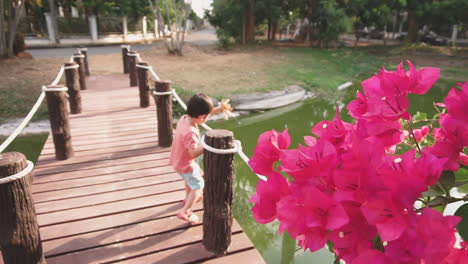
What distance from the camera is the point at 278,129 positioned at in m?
7.87

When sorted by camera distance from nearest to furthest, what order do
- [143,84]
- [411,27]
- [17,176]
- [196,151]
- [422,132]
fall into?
[422,132] → [17,176] → [196,151] → [143,84] → [411,27]

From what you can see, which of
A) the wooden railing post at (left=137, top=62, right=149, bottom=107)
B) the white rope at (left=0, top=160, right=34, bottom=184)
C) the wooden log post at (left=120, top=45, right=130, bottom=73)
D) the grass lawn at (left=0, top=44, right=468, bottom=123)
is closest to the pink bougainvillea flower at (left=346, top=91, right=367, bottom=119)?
the white rope at (left=0, top=160, right=34, bottom=184)

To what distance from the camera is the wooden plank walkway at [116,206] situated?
2.39 metres

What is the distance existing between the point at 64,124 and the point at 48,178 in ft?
2.21

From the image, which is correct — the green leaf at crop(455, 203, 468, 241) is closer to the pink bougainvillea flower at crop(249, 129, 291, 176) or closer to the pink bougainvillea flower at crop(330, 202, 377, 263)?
the pink bougainvillea flower at crop(330, 202, 377, 263)

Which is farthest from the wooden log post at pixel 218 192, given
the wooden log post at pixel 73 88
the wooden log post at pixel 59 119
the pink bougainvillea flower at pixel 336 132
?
the wooden log post at pixel 73 88

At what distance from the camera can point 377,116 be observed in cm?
59

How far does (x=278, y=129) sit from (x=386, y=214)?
7438mm

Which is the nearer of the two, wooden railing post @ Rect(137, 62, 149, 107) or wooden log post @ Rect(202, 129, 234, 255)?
wooden log post @ Rect(202, 129, 234, 255)

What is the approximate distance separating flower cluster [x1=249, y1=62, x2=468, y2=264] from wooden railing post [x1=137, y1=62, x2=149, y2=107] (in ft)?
17.8

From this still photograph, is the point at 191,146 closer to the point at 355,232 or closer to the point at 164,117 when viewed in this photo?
the point at 164,117

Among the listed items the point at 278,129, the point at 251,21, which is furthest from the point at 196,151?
the point at 251,21

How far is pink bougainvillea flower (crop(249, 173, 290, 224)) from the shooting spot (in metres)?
0.64

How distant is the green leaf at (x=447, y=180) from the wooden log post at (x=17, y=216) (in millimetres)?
1990
